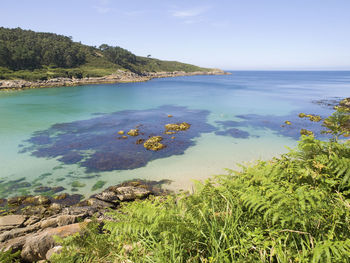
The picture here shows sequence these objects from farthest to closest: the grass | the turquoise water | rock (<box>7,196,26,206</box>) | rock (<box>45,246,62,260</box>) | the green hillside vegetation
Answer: the green hillside vegetation
the grass
the turquoise water
rock (<box>7,196,26,206</box>)
rock (<box>45,246,62,260</box>)

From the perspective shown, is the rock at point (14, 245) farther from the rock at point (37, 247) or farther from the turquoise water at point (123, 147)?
the turquoise water at point (123, 147)

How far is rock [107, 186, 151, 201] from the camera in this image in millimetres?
12383

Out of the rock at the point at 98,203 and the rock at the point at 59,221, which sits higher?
the rock at the point at 59,221

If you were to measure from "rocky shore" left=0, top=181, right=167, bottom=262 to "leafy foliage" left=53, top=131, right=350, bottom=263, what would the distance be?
3405mm

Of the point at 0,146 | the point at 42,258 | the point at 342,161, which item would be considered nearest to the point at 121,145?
the point at 0,146

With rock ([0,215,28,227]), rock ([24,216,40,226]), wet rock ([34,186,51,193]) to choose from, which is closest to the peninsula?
wet rock ([34,186,51,193])

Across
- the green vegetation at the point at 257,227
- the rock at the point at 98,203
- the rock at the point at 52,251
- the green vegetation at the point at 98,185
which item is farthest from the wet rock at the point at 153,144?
the green vegetation at the point at 257,227

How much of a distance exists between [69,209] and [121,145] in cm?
1094

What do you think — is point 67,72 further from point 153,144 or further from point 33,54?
point 153,144

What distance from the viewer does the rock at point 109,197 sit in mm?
12258

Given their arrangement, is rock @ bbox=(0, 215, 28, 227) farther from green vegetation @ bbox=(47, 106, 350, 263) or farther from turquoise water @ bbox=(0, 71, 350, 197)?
green vegetation @ bbox=(47, 106, 350, 263)

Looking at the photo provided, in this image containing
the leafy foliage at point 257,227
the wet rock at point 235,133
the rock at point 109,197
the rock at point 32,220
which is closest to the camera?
the leafy foliage at point 257,227

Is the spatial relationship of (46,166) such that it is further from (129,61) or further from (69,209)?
(129,61)

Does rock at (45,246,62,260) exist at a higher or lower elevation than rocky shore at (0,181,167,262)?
higher
